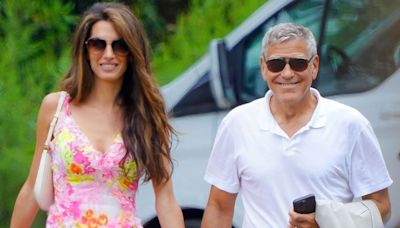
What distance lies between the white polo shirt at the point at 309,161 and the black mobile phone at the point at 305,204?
110mm

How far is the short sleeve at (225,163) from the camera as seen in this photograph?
4.00 m

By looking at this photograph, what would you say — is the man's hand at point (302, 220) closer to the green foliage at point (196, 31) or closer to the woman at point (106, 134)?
the woman at point (106, 134)

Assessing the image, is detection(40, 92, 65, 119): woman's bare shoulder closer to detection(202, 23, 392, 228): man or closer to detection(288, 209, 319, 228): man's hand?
detection(202, 23, 392, 228): man

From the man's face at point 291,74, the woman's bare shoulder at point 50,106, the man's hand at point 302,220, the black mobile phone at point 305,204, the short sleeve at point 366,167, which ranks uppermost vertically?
the man's face at point 291,74

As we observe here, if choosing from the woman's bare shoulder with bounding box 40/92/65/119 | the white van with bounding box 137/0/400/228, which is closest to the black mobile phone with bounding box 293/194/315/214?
the woman's bare shoulder with bounding box 40/92/65/119

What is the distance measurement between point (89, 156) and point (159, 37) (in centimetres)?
246

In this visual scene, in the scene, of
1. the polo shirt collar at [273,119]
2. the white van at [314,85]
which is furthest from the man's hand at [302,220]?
the white van at [314,85]

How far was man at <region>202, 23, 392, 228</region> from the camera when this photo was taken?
12.4 ft

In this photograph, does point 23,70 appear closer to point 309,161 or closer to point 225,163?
point 225,163

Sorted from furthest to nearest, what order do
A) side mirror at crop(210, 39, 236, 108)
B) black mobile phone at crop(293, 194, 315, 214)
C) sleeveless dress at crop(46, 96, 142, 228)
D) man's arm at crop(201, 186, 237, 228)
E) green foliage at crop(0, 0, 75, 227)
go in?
1. green foliage at crop(0, 0, 75, 227)
2. side mirror at crop(210, 39, 236, 108)
3. man's arm at crop(201, 186, 237, 228)
4. sleeveless dress at crop(46, 96, 142, 228)
5. black mobile phone at crop(293, 194, 315, 214)

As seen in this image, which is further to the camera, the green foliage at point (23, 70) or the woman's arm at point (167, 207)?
the green foliage at point (23, 70)

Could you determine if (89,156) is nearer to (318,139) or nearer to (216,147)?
(216,147)

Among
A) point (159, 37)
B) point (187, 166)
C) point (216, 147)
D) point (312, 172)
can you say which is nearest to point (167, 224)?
point (216, 147)

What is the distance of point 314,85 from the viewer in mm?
5625
